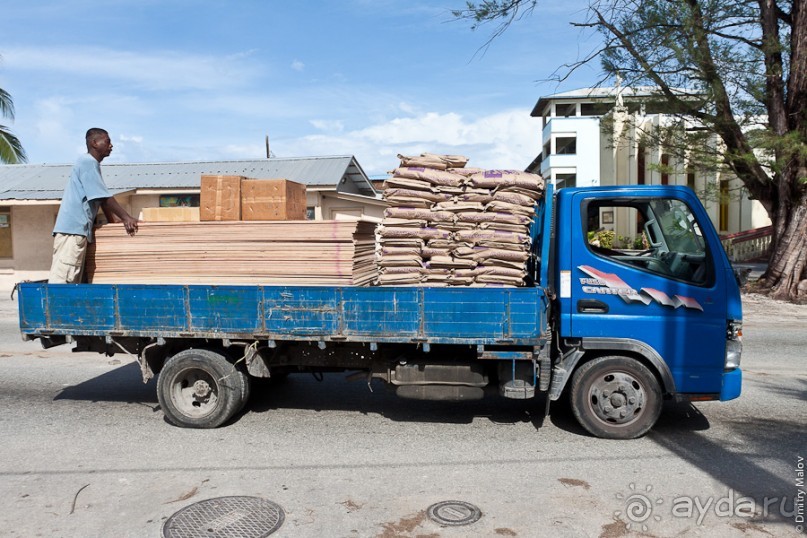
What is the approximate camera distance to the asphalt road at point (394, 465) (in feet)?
13.6

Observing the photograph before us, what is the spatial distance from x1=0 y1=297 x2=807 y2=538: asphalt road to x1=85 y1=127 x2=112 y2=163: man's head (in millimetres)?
2679

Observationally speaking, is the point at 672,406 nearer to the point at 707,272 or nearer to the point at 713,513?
the point at 707,272

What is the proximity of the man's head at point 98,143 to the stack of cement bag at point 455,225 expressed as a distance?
2987mm

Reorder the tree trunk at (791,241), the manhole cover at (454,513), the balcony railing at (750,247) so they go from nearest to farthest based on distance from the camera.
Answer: the manhole cover at (454,513)
the tree trunk at (791,241)
the balcony railing at (750,247)

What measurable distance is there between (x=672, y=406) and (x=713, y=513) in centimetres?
252

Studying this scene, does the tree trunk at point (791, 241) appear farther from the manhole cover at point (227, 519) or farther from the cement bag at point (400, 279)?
the manhole cover at point (227, 519)

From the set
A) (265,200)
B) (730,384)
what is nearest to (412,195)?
(265,200)

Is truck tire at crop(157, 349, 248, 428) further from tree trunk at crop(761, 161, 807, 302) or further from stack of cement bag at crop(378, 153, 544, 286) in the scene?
tree trunk at crop(761, 161, 807, 302)

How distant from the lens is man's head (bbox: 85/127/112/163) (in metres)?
6.34

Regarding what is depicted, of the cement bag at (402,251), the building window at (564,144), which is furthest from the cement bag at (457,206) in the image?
the building window at (564,144)

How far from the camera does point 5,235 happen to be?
2002 centimetres

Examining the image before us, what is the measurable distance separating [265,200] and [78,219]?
6.00 ft

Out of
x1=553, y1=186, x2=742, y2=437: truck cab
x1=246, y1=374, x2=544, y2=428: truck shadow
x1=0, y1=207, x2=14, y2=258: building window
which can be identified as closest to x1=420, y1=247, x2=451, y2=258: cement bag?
x1=553, y1=186, x2=742, y2=437: truck cab

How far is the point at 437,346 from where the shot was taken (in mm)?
5785
